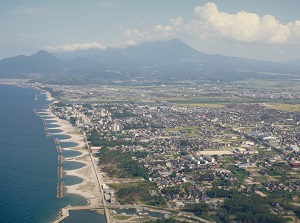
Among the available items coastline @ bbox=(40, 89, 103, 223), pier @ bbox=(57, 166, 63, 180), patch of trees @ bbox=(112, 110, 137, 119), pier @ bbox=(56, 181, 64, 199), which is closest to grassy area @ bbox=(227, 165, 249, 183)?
coastline @ bbox=(40, 89, 103, 223)

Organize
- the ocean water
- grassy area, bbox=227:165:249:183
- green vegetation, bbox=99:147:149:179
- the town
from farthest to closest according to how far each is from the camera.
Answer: green vegetation, bbox=99:147:149:179
grassy area, bbox=227:165:249:183
the town
the ocean water

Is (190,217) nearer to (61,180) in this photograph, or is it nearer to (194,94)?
(61,180)

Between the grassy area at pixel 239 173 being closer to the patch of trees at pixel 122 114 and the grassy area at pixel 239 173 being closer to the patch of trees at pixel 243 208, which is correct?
the patch of trees at pixel 243 208

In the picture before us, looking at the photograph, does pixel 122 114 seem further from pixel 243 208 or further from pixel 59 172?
pixel 243 208

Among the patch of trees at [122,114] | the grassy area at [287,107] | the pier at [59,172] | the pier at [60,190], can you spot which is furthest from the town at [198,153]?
the pier at [59,172]

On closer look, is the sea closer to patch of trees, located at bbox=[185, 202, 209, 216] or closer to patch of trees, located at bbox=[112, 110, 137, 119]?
patch of trees, located at bbox=[185, 202, 209, 216]

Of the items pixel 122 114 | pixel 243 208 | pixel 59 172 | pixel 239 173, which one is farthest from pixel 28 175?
pixel 122 114

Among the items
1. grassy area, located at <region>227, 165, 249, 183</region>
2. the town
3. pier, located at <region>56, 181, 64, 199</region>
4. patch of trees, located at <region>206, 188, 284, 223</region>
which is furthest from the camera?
grassy area, located at <region>227, 165, 249, 183</region>
